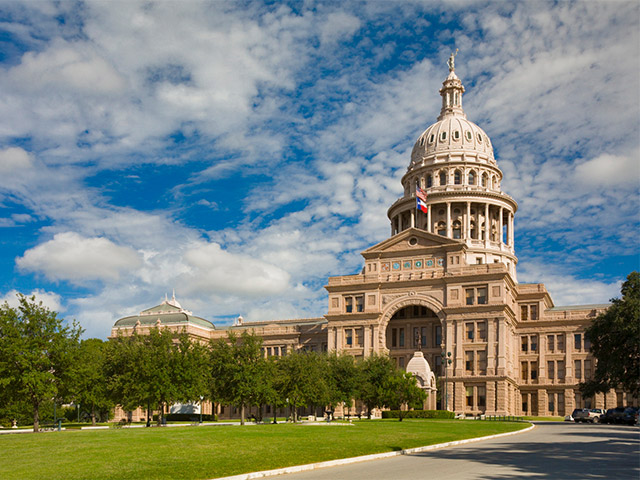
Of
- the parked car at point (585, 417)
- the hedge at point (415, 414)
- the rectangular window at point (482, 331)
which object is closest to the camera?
the hedge at point (415, 414)

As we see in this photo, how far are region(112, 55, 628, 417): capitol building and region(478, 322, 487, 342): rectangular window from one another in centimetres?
13

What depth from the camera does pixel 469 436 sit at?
39875mm

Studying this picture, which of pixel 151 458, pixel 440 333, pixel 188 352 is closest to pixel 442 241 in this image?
pixel 440 333

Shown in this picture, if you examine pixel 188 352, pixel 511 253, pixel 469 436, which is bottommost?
pixel 469 436

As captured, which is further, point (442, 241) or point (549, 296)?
point (549, 296)

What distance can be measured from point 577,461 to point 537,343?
259ft

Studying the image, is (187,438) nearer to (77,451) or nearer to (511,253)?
(77,451)

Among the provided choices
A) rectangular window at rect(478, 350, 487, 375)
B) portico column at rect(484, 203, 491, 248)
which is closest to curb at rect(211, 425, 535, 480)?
rectangular window at rect(478, 350, 487, 375)

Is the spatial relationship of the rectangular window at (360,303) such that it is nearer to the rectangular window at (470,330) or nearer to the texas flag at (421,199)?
the rectangular window at (470,330)

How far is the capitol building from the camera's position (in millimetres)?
90750

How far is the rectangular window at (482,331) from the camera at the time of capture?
300 feet

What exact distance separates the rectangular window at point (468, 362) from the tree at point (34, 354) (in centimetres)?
5474

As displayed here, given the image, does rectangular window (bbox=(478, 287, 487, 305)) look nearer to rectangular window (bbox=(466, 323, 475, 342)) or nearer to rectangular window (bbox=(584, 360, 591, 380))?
rectangular window (bbox=(466, 323, 475, 342))

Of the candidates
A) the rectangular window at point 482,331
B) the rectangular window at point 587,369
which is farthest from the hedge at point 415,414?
the rectangular window at point 587,369
